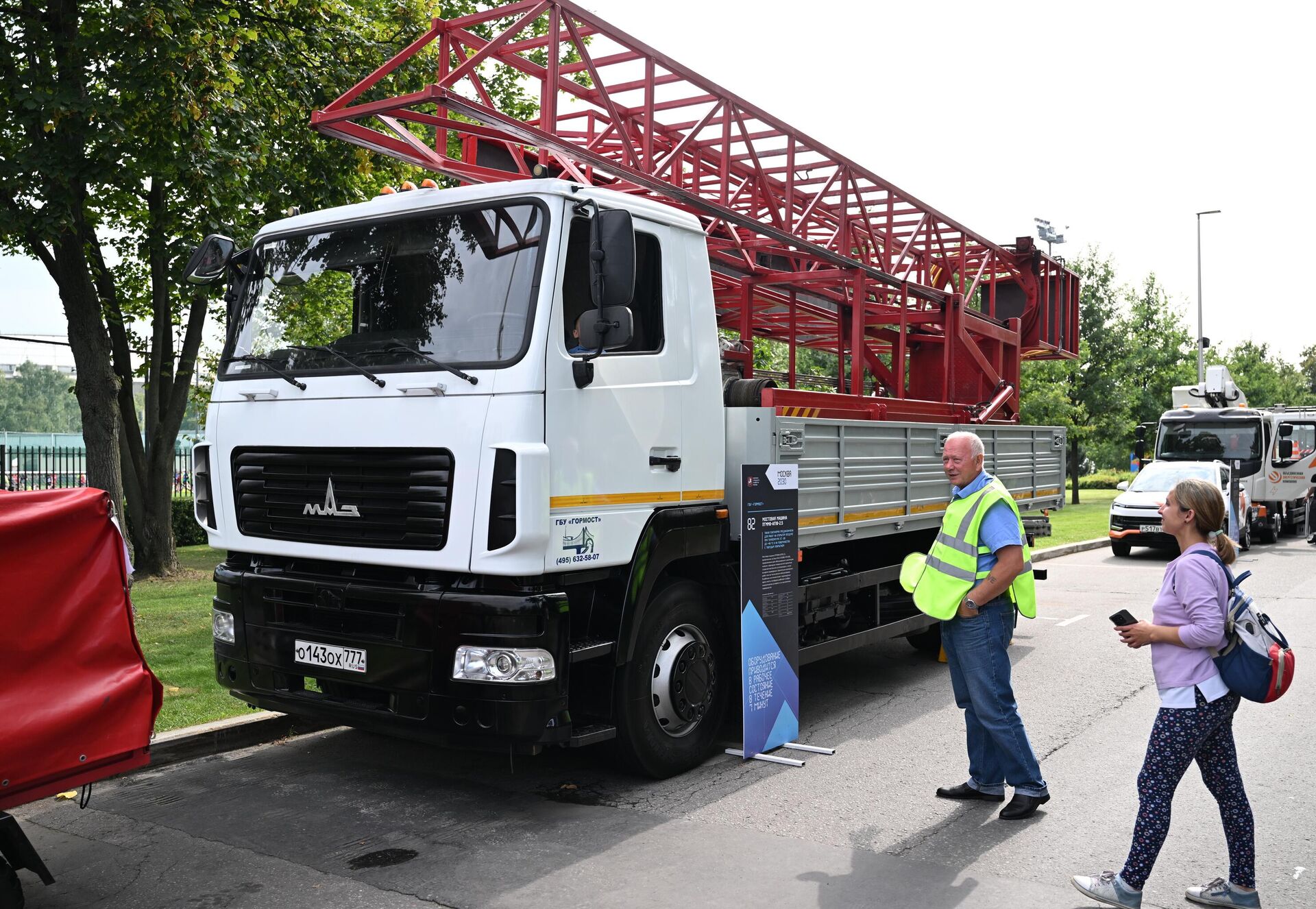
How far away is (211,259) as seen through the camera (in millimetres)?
5586

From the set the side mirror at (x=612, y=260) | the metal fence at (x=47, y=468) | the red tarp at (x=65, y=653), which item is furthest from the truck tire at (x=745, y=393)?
the metal fence at (x=47, y=468)

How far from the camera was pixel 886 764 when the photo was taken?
19.0 feet

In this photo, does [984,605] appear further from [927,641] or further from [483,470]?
[927,641]

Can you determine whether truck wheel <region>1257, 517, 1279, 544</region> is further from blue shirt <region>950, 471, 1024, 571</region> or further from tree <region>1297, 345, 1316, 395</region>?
tree <region>1297, 345, 1316, 395</region>

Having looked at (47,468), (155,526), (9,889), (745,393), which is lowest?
(9,889)

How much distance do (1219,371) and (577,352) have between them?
21.5 m

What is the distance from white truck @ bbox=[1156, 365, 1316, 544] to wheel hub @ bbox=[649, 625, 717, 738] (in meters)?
18.0

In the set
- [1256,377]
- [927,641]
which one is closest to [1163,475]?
[927,641]

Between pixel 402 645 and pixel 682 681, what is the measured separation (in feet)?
4.95

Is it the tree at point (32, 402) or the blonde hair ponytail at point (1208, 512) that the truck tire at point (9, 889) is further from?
the tree at point (32, 402)

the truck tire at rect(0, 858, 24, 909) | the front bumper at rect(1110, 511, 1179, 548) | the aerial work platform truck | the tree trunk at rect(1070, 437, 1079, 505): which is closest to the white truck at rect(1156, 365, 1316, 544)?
the front bumper at rect(1110, 511, 1179, 548)

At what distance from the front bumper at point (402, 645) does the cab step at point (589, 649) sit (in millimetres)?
87

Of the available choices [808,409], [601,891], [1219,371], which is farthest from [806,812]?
[1219,371]

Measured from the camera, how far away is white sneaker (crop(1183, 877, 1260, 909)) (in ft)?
12.6
